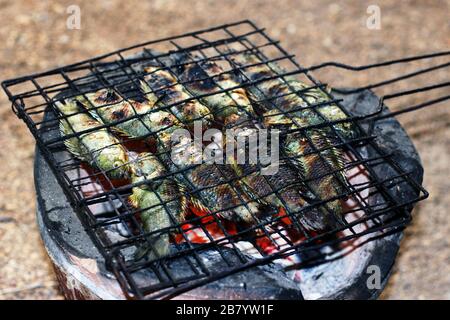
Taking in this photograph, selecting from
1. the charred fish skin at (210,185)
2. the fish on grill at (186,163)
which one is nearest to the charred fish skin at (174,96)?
the fish on grill at (186,163)

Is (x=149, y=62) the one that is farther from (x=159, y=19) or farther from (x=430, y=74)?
(x=430, y=74)

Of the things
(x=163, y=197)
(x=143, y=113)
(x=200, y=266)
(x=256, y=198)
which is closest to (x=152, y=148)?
(x=143, y=113)

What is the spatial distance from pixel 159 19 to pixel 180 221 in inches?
147

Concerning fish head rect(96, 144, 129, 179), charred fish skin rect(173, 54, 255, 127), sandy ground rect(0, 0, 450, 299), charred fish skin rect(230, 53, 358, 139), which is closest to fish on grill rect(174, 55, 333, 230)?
charred fish skin rect(173, 54, 255, 127)

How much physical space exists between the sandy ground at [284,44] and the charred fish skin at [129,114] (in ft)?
4.53

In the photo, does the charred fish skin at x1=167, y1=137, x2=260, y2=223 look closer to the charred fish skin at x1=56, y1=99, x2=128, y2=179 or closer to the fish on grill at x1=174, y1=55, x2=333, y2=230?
the fish on grill at x1=174, y1=55, x2=333, y2=230

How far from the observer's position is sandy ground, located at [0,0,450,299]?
3947 mm

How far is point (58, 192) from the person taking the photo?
260 cm

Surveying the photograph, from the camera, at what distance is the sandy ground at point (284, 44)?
3.95 metres

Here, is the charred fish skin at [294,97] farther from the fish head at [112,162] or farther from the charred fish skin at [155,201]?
the fish head at [112,162]

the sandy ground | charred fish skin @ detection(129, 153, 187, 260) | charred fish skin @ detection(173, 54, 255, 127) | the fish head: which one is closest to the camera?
charred fish skin @ detection(129, 153, 187, 260)

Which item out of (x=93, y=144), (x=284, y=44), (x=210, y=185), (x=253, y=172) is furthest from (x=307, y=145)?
(x=284, y=44)

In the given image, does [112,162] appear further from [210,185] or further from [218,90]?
[218,90]

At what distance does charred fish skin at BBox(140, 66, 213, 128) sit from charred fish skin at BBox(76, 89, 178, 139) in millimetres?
57
